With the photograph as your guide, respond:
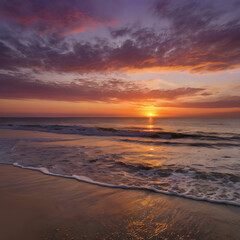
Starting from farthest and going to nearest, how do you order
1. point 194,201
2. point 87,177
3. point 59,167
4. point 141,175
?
1. point 59,167
2. point 141,175
3. point 87,177
4. point 194,201

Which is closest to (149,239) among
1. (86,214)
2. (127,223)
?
(127,223)

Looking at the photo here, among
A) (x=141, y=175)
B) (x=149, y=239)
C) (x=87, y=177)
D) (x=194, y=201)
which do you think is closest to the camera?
(x=149, y=239)

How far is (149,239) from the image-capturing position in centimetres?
241

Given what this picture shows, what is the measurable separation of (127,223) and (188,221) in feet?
3.63

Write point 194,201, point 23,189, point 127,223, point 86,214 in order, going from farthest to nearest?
point 23,189 → point 194,201 → point 86,214 → point 127,223

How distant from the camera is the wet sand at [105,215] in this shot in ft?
8.31

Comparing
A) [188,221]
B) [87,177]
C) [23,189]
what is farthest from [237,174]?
[23,189]

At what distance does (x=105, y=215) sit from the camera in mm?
3039

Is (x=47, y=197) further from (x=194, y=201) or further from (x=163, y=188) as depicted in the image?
(x=194, y=201)

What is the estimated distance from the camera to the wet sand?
8.31 feet

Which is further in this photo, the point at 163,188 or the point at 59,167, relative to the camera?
the point at 59,167

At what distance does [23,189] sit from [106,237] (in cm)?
284

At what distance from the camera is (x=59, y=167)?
626cm

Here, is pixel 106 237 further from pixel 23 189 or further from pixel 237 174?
pixel 237 174
